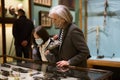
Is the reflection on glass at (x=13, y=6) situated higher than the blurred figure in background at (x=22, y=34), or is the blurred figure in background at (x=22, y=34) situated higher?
the reflection on glass at (x=13, y=6)

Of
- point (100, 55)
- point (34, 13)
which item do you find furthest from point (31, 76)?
point (34, 13)

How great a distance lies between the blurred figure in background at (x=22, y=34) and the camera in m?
4.93

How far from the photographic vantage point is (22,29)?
507 centimetres

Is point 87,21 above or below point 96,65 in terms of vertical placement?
above

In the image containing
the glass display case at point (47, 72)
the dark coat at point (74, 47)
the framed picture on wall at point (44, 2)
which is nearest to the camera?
the glass display case at point (47, 72)

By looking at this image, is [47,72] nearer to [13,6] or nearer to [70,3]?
[13,6]

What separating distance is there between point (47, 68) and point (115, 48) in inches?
118

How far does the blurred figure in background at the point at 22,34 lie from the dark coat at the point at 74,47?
2.76 m

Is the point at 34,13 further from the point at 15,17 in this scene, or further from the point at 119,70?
the point at 119,70

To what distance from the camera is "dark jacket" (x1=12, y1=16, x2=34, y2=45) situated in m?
4.94

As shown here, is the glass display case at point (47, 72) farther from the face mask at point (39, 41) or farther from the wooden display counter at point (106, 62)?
the wooden display counter at point (106, 62)

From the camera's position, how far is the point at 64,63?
211cm

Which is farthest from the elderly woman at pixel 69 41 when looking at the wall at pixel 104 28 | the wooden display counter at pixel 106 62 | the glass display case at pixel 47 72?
the wall at pixel 104 28

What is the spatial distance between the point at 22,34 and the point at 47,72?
3175 mm
